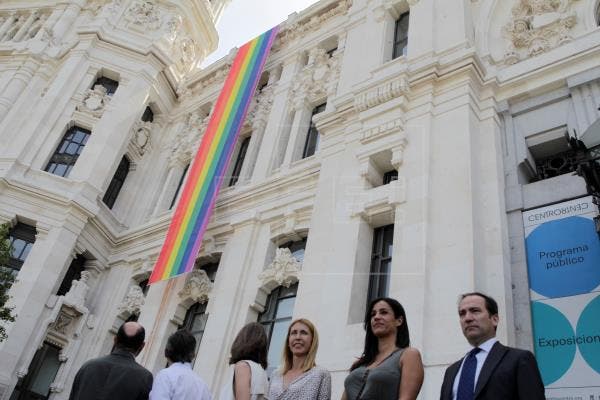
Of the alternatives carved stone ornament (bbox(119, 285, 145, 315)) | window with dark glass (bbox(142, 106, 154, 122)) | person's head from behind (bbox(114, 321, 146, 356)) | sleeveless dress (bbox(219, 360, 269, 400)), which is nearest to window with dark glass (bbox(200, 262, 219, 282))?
carved stone ornament (bbox(119, 285, 145, 315))

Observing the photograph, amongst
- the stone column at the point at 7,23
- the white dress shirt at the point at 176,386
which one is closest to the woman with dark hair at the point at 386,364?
the white dress shirt at the point at 176,386

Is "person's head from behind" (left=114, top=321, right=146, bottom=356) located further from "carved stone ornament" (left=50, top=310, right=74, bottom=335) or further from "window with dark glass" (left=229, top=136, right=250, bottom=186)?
"window with dark glass" (left=229, top=136, right=250, bottom=186)

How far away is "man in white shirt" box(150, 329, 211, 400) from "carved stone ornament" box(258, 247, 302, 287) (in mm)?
8102

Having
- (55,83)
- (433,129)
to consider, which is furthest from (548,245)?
(55,83)

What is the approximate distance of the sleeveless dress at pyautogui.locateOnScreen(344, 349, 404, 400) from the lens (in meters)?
4.00

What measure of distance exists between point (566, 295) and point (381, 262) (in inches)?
133

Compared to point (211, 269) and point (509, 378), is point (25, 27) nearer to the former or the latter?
point (211, 269)

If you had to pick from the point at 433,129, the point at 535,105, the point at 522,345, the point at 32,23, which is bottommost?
the point at 522,345

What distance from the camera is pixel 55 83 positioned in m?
20.5

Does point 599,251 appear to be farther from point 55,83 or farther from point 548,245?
point 55,83

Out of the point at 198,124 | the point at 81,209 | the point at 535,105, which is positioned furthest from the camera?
the point at 198,124

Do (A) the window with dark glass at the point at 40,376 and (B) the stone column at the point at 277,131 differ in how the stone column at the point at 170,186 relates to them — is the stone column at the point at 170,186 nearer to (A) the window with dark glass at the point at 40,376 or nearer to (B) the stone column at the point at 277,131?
(B) the stone column at the point at 277,131

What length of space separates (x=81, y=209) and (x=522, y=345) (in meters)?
14.3

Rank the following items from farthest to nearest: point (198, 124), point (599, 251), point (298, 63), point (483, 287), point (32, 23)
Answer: point (32, 23) → point (198, 124) → point (298, 63) → point (483, 287) → point (599, 251)
